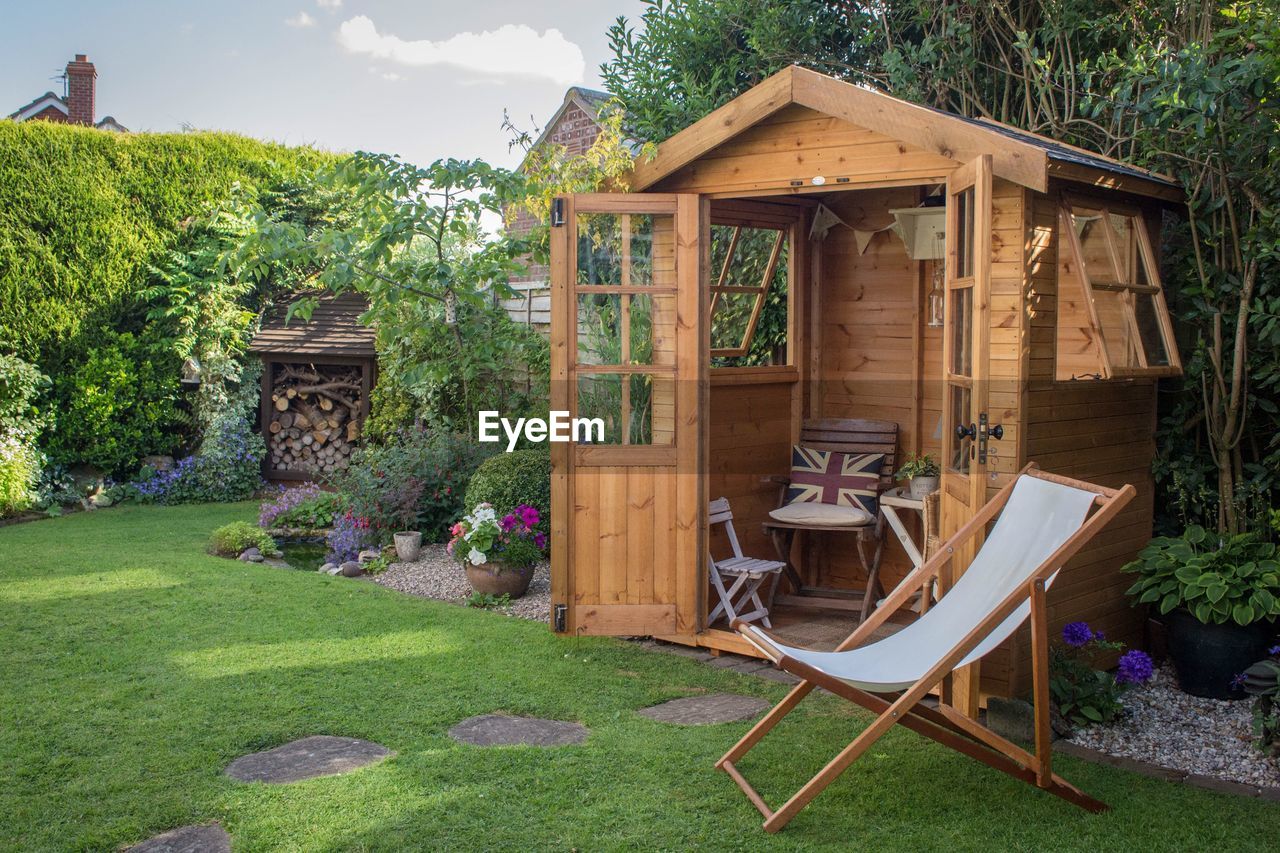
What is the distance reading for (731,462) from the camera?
6.91 m

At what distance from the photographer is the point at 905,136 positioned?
510 centimetres

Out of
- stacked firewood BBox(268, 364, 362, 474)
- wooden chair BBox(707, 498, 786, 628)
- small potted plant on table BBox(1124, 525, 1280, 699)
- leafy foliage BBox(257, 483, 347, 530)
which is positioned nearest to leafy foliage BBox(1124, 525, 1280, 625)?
small potted plant on table BBox(1124, 525, 1280, 699)

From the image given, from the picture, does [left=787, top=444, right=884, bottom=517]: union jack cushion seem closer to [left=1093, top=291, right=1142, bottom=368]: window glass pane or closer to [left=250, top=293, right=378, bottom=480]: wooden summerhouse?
[left=1093, top=291, right=1142, bottom=368]: window glass pane

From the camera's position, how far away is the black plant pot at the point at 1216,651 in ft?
17.1

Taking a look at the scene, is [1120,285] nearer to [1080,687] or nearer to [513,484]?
[1080,687]

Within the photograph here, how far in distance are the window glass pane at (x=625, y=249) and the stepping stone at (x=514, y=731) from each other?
7.74 feet

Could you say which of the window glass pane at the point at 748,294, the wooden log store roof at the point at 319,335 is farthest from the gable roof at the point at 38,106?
the window glass pane at the point at 748,294

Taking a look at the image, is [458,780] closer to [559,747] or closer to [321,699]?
[559,747]

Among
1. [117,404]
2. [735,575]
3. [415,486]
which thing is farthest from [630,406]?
[117,404]

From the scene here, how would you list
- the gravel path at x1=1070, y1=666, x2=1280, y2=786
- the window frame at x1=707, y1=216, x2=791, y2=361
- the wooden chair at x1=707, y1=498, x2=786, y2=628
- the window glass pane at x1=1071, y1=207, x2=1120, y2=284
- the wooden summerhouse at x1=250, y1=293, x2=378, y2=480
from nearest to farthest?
the gravel path at x1=1070, y1=666, x2=1280, y2=786
the window glass pane at x1=1071, y1=207, x2=1120, y2=284
the wooden chair at x1=707, y1=498, x2=786, y2=628
the window frame at x1=707, y1=216, x2=791, y2=361
the wooden summerhouse at x1=250, y1=293, x2=378, y2=480

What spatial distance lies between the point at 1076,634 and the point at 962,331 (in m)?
1.43

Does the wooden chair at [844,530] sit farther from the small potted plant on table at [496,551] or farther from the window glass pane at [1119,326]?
the window glass pane at [1119,326]

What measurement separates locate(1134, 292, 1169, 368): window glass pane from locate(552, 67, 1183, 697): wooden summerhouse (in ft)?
0.06

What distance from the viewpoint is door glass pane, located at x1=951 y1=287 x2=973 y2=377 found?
494cm
